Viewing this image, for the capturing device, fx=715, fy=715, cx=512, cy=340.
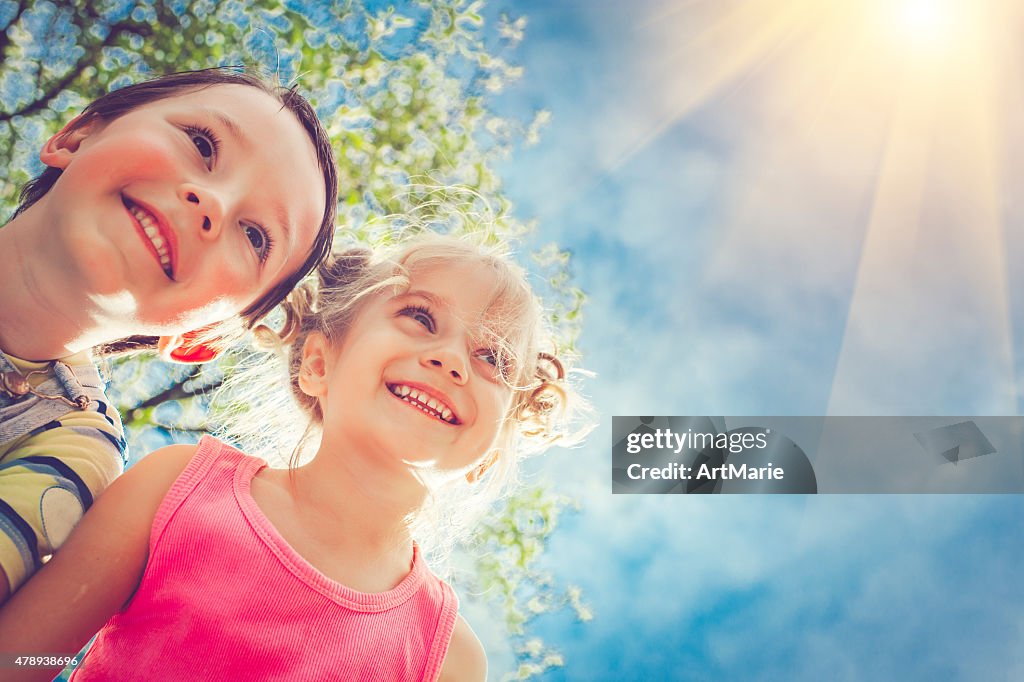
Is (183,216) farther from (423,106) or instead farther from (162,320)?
(423,106)

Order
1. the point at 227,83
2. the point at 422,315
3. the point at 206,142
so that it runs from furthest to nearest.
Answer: the point at 422,315 → the point at 227,83 → the point at 206,142

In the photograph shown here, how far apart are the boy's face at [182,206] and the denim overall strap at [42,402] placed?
12 cm

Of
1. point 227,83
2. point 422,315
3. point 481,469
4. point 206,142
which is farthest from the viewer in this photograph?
point 481,469

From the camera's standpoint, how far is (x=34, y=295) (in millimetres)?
1077

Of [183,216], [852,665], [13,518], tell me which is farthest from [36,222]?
[852,665]

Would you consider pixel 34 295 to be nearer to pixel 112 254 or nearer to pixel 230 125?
pixel 112 254

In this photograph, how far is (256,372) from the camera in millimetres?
1709

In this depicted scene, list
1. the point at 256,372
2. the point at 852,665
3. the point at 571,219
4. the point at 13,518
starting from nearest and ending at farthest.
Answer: the point at 13,518 → the point at 256,372 → the point at 852,665 → the point at 571,219

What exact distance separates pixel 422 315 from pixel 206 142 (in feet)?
1.57

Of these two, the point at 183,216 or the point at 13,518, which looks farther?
the point at 183,216

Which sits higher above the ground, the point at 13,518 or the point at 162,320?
the point at 162,320

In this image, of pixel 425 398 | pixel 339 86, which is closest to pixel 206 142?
pixel 425 398

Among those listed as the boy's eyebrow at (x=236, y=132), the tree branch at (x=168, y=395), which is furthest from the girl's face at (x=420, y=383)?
the tree branch at (x=168, y=395)

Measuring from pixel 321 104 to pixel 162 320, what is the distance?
1653mm
